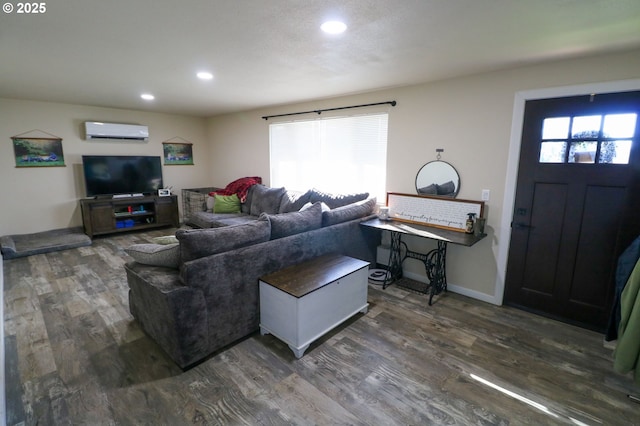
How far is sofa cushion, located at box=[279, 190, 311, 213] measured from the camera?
4.57 m

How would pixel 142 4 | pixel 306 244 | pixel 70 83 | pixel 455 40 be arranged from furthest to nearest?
pixel 70 83
pixel 306 244
pixel 455 40
pixel 142 4

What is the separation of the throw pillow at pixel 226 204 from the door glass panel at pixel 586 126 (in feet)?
15.7

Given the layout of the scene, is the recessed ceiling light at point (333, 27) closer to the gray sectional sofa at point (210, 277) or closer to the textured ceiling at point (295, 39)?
the textured ceiling at point (295, 39)

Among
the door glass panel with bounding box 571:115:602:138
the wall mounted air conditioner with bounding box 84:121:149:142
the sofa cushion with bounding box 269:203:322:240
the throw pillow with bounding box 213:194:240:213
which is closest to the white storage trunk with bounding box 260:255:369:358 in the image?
the sofa cushion with bounding box 269:203:322:240

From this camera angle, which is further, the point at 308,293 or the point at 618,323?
the point at 308,293

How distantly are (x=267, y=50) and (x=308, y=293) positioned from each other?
196 cm

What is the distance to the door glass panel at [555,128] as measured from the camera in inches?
103

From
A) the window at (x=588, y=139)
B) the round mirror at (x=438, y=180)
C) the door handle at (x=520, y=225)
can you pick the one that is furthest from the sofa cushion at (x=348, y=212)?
the window at (x=588, y=139)

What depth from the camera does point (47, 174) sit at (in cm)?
504

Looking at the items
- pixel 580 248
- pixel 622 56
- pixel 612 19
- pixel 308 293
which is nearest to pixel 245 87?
pixel 308 293

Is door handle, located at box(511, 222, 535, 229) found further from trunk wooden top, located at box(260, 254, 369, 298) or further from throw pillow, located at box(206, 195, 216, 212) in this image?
throw pillow, located at box(206, 195, 216, 212)

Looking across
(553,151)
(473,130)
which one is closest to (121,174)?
(473,130)

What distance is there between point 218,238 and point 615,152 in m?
3.25

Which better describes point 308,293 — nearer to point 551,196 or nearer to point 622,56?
point 551,196
